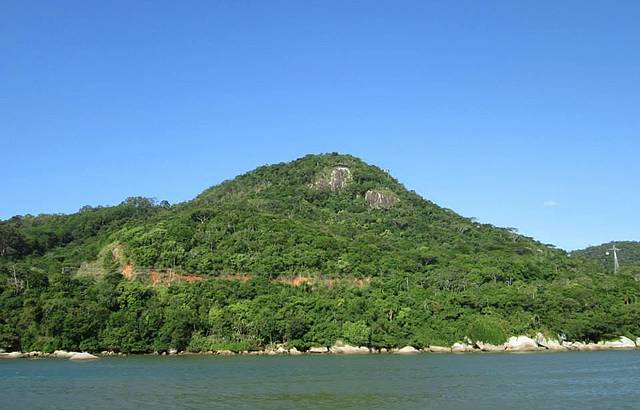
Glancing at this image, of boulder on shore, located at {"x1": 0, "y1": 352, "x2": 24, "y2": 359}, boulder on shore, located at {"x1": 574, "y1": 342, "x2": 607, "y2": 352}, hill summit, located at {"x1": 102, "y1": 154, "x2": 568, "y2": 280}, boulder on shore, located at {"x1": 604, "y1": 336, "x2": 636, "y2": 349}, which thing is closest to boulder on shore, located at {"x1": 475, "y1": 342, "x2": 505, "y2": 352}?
boulder on shore, located at {"x1": 574, "y1": 342, "x2": 607, "y2": 352}

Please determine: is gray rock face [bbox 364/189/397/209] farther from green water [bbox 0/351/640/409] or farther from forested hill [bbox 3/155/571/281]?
green water [bbox 0/351/640/409]

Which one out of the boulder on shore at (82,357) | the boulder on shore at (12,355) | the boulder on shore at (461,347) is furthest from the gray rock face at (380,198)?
the boulder on shore at (12,355)

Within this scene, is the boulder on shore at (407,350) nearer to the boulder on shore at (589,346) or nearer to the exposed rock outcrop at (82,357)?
the boulder on shore at (589,346)

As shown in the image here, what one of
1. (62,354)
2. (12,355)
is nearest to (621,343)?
(62,354)

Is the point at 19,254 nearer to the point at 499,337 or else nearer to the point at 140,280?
the point at 140,280

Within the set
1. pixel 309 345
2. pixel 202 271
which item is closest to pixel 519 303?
pixel 309 345

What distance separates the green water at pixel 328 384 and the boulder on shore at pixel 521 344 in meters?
17.9

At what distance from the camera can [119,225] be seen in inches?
4899

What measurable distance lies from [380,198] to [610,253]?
247 ft

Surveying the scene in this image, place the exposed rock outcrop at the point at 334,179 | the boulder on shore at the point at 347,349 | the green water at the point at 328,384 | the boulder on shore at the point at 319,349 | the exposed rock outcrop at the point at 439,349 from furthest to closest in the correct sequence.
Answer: the exposed rock outcrop at the point at 334,179, the exposed rock outcrop at the point at 439,349, the boulder on shore at the point at 319,349, the boulder on shore at the point at 347,349, the green water at the point at 328,384

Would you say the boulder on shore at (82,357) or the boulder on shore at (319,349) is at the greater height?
the boulder on shore at (319,349)

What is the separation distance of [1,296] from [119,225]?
4591 centimetres

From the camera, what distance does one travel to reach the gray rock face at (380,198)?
148 metres

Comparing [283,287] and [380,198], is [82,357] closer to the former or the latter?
[283,287]
